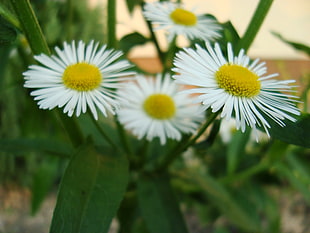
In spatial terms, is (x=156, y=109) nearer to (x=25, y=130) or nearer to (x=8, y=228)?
(x=25, y=130)

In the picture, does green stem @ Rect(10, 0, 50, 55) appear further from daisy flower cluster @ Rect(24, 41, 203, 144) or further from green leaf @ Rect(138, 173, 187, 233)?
green leaf @ Rect(138, 173, 187, 233)

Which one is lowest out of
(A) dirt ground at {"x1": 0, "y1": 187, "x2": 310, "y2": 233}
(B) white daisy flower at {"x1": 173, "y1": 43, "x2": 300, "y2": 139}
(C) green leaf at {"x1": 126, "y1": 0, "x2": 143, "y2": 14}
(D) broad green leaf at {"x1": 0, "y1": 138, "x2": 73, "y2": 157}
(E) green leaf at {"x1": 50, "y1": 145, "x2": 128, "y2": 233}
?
(A) dirt ground at {"x1": 0, "y1": 187, "x2": 310, "y2": 233}

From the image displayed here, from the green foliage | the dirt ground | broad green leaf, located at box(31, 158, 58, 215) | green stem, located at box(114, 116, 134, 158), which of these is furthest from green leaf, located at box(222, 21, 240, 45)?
Answer: the dirt ground

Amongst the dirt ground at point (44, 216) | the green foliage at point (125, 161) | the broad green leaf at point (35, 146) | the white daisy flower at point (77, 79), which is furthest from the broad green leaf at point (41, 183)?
the dirt ground at point (44, 216)

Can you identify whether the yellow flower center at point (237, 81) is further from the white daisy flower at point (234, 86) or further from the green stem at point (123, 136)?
the green stem at point (123, 136)

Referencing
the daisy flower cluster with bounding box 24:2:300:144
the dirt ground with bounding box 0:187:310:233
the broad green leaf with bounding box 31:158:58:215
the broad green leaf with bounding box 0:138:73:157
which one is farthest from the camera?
the dirt ground with bounding box 0:187:310:233

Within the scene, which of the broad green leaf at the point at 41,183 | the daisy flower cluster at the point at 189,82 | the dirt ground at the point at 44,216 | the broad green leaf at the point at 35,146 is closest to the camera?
the daisy flower cluster at the point at 189,82
